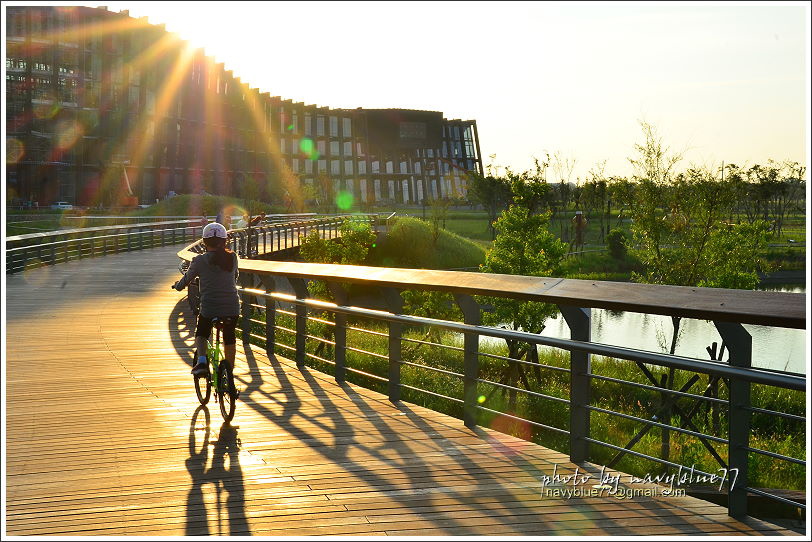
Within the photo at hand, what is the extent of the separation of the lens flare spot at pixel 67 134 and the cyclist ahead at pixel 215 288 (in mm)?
75181

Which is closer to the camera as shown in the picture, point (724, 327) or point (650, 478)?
point (724, 327)

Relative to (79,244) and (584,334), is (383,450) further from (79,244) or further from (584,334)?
(79,244)

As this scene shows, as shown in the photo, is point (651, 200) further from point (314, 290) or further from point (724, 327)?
point (724, 327)

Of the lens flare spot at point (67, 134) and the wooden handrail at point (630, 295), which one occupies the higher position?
the lens flare spot at point (67, 134)

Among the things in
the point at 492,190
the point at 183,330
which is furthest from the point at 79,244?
the point at 492,190

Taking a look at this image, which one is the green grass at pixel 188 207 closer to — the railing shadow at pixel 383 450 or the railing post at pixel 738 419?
the railing shadow at pixel 383 450

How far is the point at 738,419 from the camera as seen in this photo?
5.54 meters

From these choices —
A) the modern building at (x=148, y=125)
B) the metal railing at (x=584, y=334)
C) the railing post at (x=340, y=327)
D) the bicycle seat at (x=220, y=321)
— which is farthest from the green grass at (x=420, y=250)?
the bicycle seat at (x=220, y=321)

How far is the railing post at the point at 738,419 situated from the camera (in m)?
5.49

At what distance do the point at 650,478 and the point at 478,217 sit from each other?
93199mm

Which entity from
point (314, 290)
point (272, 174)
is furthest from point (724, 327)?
point (272, 174)

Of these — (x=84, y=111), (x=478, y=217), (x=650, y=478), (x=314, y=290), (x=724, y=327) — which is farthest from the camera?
(x=478, y=217)

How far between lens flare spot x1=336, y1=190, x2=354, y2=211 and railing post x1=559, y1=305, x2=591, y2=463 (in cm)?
10944

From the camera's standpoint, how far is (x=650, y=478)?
20.8ft
